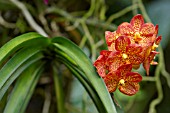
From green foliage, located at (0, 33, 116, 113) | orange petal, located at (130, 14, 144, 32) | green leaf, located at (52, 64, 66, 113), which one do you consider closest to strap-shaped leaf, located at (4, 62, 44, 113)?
green foliage, located at (0, 33, 116, 113)

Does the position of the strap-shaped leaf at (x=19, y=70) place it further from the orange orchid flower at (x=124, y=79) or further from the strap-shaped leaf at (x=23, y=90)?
the orange orchid flower at (x=124, y=79)

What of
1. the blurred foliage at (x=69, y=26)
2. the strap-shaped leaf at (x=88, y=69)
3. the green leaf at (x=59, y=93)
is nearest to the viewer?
the strap-shaped leaf at (x=88, y=69)

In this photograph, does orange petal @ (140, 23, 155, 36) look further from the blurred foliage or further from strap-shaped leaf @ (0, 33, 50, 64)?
the blurred foliage

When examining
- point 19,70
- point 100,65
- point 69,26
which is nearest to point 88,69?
point 100,65

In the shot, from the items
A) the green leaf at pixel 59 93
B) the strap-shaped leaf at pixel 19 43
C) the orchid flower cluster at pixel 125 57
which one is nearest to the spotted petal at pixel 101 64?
the orchid flower cluster at pixel 125 57

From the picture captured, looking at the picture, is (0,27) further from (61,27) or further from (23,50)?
(23,50)

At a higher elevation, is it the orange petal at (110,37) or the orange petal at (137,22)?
the orange petal at (137,22)

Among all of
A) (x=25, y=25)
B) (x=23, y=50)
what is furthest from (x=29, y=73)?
(x=25, y=25)
